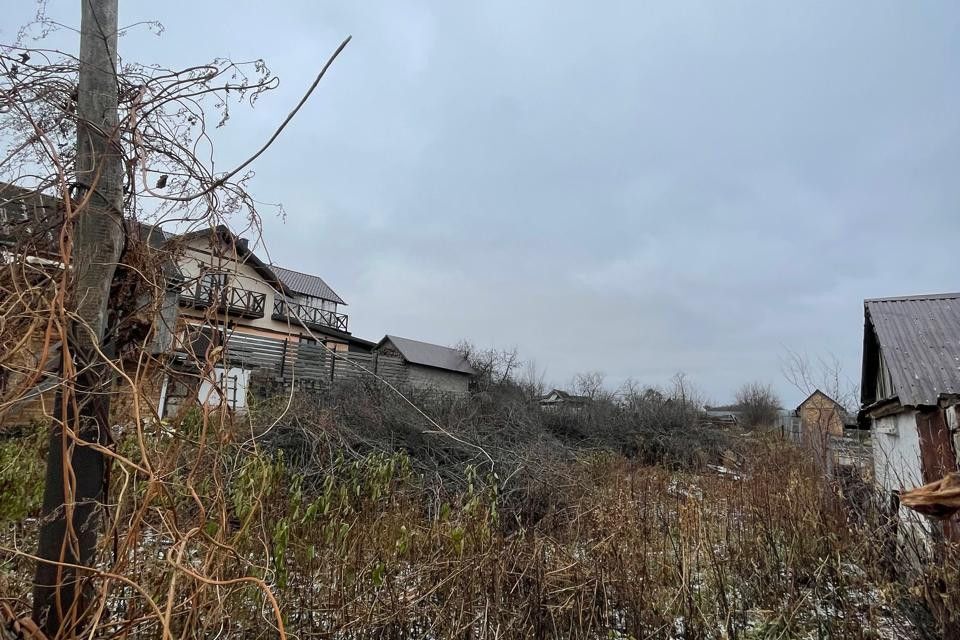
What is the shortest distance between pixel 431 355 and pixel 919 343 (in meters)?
21.1

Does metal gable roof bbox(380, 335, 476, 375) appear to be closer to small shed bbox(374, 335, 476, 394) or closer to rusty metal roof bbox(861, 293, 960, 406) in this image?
small shed bbox(374, 335, 476, 394)

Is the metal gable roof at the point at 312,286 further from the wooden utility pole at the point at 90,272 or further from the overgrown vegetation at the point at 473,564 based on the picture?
the wooden utility pole at the point at 90,272

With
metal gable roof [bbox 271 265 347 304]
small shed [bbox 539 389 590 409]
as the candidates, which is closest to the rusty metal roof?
small shed [bbox 539 389 590 409]

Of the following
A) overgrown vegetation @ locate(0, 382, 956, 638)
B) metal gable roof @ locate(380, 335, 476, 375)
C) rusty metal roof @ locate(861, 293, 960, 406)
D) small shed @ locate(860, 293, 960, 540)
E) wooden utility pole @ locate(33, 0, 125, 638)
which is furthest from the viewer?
metal gable roof @ locate(380, 335, 476, 375)

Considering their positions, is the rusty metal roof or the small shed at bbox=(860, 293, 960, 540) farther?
the rusty metal roof

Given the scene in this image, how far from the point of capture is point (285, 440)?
7.09 meters

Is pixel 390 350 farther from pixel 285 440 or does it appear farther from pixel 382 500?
pixel 382 500

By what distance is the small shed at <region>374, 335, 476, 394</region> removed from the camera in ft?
74.9

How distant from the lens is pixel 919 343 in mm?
5199

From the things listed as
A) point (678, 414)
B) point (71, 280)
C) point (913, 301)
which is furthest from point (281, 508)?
point (678, 414)

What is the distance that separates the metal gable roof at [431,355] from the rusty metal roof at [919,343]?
18430 millimetres

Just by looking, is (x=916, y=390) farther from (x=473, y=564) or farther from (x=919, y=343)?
(x=473, y=564)

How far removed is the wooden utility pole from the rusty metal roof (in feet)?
19.5

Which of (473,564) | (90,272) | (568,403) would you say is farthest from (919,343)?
(568,403)
